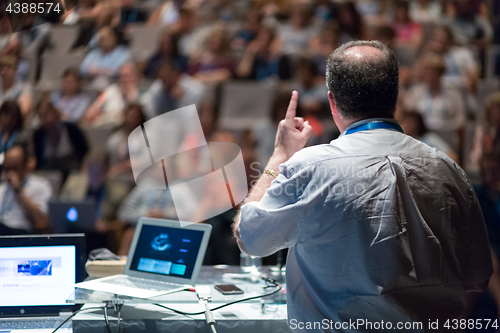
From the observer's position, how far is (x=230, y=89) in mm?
3959

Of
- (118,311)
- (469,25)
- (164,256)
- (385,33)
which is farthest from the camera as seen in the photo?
(469,25)

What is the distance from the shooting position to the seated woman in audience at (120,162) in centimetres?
332

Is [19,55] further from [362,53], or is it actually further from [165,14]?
[362,53]

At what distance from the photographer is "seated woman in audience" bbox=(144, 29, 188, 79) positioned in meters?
4.04

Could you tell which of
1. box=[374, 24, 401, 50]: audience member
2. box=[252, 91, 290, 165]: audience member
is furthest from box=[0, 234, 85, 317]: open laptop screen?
box=[374, 24, 401, 50]: audience member

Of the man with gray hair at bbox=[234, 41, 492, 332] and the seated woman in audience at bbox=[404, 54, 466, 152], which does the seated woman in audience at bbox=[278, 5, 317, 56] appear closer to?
Result: the seated woman in audience at bbox=[404, 54, 466, 152]

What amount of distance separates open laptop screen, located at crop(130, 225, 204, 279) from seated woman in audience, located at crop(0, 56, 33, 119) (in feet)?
9.45

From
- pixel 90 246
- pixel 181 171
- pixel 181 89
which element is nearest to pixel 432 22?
pixel 181 89

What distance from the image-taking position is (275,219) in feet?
2.77

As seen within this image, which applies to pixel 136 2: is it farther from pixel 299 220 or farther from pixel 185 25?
pixel 299 220

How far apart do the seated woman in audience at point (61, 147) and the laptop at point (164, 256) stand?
238 centimetres

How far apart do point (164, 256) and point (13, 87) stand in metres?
3.22

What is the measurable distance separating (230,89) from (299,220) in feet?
10.5

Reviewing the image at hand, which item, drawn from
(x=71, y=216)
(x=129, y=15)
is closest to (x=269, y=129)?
(x=71, y=216)
